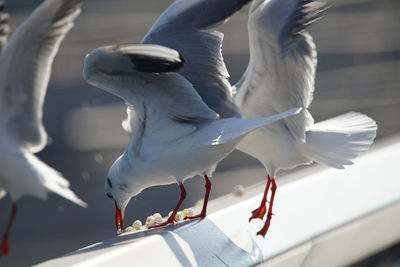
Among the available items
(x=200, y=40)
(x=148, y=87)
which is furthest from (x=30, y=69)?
(x=200, y=40)

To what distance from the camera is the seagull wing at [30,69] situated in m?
0.77

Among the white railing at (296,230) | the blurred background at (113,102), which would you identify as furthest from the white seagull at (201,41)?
the blurred background at (113,102)

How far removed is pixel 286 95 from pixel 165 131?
17cm

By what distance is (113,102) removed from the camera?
309 centimetres

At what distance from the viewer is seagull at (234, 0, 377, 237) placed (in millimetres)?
934

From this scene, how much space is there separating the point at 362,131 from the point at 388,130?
244 cm

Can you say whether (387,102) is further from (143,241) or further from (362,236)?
(143,241)

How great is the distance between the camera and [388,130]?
341 cm

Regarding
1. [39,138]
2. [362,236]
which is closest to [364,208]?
[362,236]

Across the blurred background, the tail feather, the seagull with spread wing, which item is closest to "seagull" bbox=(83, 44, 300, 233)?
the seagull with spread wing

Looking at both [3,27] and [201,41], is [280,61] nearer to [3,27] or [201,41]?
[201,41]

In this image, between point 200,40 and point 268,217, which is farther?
point 200,40

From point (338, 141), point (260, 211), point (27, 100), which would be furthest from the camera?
point (338, 141)

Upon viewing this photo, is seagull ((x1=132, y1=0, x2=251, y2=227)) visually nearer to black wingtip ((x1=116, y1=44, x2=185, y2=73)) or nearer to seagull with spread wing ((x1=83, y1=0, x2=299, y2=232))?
seagull with spread wing ((x1=83, y1=0, x2=299, y2=232))
